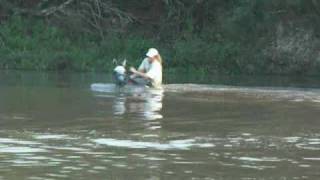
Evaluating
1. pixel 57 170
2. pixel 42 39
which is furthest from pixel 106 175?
pixel 42 39

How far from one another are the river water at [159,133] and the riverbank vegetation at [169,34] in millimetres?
12728

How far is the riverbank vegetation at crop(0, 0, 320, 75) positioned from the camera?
3506 centimetres

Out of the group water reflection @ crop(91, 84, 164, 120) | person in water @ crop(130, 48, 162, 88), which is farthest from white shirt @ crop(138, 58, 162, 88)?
water reflection @ crop(91, 84, 164, 120)

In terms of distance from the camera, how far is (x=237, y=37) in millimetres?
35562

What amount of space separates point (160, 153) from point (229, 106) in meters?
7.32

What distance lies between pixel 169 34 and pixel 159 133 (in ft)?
92.0

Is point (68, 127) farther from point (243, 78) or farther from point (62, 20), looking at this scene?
point (62, 20)

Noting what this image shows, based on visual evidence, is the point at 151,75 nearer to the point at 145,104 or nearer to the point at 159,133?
the point at 145,104

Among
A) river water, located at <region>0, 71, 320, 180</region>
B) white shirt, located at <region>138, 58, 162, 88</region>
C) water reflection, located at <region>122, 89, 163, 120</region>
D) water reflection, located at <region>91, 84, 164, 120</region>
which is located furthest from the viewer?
white shirt, located at <region>138, 58, 162, 88</region>

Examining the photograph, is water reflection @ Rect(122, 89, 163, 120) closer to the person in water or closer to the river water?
Result: the river water

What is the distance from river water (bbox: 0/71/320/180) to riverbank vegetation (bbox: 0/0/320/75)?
12.7 meters

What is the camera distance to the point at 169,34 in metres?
41.2

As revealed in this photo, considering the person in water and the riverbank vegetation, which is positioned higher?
the riverbank vegetation

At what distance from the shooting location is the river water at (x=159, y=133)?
10.1 metres
